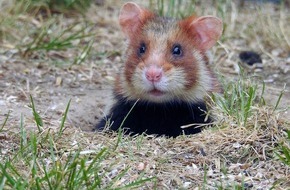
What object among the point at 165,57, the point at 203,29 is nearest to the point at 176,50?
the point at 165,57

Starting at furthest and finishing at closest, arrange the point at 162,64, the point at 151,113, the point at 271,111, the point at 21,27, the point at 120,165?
the point at 21,27, the point at 151,113, the point at 162,64, the point at 271,111, the point at 120,165

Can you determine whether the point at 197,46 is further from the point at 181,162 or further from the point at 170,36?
the point at 181,162

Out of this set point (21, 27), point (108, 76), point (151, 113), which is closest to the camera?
point (151, 113)

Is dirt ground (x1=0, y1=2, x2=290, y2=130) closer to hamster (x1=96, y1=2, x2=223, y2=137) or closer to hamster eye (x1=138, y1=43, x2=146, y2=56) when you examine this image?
hamster (x1=96, y1=2, x2=223, y2=137)

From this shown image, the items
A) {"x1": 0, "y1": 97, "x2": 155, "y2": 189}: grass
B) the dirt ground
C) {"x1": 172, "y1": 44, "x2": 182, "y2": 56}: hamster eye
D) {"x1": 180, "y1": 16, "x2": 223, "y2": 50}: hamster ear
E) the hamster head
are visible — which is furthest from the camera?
the dirt ground

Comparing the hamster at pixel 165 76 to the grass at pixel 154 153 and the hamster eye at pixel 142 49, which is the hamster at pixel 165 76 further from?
the grass at pixel 154 153

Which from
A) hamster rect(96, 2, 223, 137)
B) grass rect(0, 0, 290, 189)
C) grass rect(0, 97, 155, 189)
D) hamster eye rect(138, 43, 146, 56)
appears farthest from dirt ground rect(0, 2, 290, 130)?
grass rect(0, 97, 155, 189)

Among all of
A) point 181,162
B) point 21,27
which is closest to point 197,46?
point 181,162
